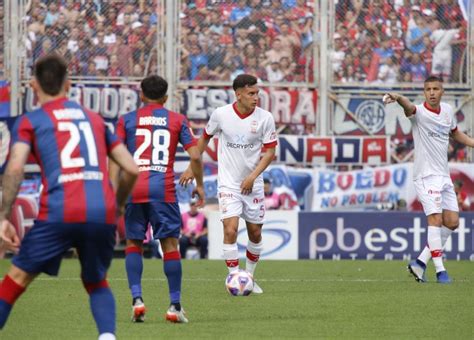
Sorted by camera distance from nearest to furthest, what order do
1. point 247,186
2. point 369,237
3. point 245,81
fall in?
1. point 245,81
2. point 247,186
3. point 369,237

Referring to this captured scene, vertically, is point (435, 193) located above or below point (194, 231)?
above

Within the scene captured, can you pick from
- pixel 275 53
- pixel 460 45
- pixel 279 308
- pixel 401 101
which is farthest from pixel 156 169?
pixel 460 45

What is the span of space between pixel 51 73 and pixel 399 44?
17.2 meters

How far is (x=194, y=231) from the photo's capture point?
21969mm

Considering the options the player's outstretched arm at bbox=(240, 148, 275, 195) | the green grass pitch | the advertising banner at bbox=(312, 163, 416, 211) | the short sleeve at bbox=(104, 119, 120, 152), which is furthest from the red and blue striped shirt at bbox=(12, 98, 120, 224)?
the advertising banner at bbox=(312, 163, 416, 211)

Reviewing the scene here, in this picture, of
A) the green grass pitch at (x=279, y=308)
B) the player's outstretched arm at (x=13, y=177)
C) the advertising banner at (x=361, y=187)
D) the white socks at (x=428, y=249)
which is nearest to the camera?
the player's outstretched arm at (x=13, y=177)

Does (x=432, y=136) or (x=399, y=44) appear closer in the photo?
(x=432, y=136)

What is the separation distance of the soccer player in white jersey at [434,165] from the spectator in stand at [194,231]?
7.31 metres

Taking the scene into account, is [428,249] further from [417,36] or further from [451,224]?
[417,36]

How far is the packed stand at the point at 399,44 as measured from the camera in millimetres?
23828

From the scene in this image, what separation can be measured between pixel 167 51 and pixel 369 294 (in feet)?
36.3

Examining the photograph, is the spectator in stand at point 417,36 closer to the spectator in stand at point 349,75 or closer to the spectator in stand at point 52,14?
the spectator in stand at point 349,75

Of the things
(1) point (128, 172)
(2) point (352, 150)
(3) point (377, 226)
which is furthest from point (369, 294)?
(2) point (352, 150)

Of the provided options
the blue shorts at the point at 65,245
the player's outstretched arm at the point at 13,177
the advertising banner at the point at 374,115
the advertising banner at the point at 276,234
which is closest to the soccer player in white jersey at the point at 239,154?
the blue shorts at the point at 65,245
